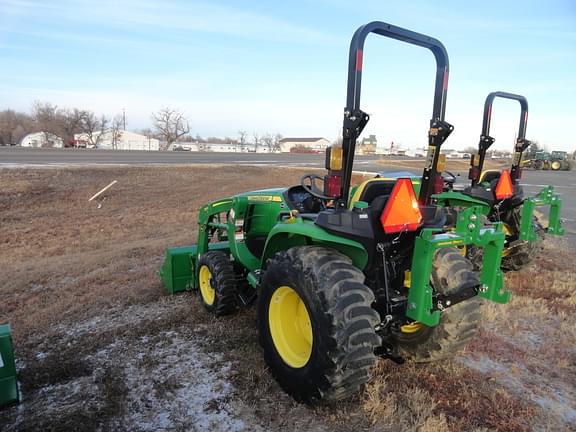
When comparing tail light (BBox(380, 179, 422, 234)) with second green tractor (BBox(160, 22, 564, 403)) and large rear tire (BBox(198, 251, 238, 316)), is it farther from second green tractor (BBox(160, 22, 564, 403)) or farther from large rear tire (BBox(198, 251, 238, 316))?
large rear tire (BBox(198, 251, 238, 316))

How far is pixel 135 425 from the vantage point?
2.79 metres

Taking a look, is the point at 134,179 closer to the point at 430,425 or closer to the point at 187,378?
the point at 187,378

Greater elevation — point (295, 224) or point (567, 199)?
point (295, 224)

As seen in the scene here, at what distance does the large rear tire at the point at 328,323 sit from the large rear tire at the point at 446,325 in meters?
0.67

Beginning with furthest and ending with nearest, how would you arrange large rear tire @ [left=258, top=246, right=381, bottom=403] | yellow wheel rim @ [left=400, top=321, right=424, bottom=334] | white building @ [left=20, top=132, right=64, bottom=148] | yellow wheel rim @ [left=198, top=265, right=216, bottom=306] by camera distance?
white building @ [left=20, top=132, right=64, bottom=148] < yellow wheel rim @ [left=198, top=265, right=216, bottom=306] < yellow wheel rim @ [left=400, top=321, right=424, bottom=334] < large rear tire @ [left=258, top=246, right=381, bottom=403]

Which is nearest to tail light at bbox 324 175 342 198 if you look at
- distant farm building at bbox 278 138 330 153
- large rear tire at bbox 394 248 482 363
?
large rear tire at bbox 394 248 482 363

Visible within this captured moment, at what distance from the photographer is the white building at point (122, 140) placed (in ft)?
263

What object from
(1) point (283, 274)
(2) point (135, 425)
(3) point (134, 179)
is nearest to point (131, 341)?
(2) point (135, 425)

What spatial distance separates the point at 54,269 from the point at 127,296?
8.43 feet

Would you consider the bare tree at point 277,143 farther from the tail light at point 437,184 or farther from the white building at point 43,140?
the tail light at point 437,184

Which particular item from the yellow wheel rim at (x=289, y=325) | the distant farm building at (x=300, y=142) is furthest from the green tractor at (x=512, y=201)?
the distant farm building at (x=300, y=142)

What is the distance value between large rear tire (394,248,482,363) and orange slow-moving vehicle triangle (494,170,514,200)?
10.00ft

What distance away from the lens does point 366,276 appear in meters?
3.09

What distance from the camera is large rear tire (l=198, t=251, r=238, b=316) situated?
434 centimetres
